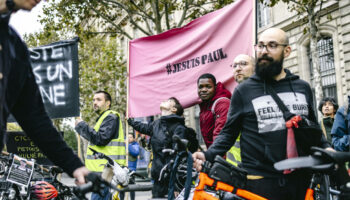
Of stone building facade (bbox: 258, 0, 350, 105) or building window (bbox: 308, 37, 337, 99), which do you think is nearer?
stone building facade (bbox: 258, 0, 350, 105)

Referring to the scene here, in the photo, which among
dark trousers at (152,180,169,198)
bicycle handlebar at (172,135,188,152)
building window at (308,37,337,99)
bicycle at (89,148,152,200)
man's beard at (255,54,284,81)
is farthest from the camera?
building window at (308,37,337,99)

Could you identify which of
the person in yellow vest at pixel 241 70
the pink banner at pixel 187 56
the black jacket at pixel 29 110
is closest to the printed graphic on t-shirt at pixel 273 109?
the black jacket at pixel 29 110

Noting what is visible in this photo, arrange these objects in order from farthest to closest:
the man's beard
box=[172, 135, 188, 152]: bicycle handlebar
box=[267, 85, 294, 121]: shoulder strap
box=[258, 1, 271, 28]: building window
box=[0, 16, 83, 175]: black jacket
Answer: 1. box=[258, 1, 271, 28]: building window
2. the man's beard
3. box=[267, 85, 294, 121]: shoulder strap
4. box=[172, 135, 188, 152]: bicycle handlebar
5. box=[0, 16, 83, 175]: black jacket

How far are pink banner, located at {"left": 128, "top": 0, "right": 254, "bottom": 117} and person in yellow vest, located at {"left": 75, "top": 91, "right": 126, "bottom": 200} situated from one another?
1154 millimetres

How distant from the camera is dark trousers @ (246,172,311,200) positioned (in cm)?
298

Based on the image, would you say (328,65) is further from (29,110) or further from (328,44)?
(29,110)

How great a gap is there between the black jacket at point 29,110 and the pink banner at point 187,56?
12.6 ft

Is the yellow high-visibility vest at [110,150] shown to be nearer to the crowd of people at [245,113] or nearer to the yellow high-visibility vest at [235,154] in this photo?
the crowd of people at [245,113]

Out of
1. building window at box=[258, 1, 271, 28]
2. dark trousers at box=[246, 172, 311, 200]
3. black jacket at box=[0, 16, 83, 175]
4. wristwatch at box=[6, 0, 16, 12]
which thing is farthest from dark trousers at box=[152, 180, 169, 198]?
building window at box=[258, 1, 271, 28]

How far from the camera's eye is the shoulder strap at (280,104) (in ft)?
9.72

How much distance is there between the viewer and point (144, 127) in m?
6.79

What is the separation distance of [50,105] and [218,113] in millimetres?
3649

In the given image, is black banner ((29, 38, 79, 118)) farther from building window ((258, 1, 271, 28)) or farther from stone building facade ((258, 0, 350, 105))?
building window ((258, 1, 271, 28))

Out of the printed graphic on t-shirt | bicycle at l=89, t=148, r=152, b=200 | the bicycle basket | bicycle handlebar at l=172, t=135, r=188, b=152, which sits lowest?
bicycle at l=89, t=148, r=152, b=200
